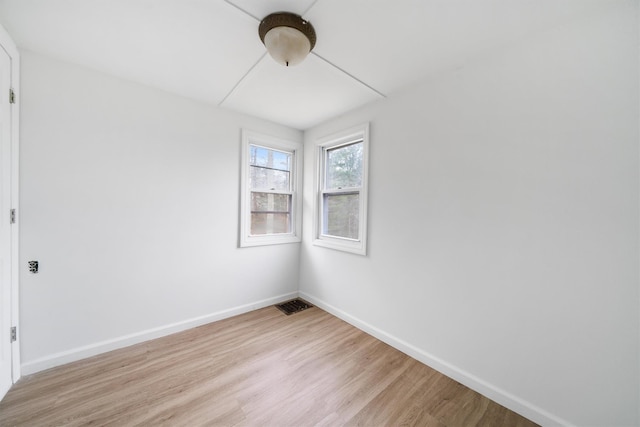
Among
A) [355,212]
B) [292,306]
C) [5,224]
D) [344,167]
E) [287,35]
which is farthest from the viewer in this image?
[292,306]

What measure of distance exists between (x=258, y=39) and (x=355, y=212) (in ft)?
6.04

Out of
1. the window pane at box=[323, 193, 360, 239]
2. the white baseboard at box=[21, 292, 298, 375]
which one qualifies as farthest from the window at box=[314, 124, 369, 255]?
the white baseboard at box=[21, 292, 298, 375]

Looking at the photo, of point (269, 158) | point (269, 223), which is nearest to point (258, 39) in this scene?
point (269, 158)

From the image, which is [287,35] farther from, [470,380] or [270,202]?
[470,380]

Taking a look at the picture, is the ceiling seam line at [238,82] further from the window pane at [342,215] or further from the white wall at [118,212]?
the window pane at [342,215]

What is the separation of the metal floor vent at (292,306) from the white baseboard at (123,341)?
0.92 feet

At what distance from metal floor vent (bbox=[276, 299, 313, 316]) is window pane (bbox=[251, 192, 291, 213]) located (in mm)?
1264

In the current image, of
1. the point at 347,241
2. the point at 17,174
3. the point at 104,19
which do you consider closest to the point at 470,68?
the point at 347,241

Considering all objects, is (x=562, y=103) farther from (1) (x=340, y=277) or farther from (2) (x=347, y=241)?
(1) (x=340, y=277)

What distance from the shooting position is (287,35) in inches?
54.4

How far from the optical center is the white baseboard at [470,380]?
1425 millimetres

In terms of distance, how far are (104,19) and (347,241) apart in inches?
103

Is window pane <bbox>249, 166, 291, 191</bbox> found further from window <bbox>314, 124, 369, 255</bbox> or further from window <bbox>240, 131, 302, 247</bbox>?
window <bbox>314, 124, 369, 255</bbox>

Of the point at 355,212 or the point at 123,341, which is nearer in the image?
the point at 123,341
